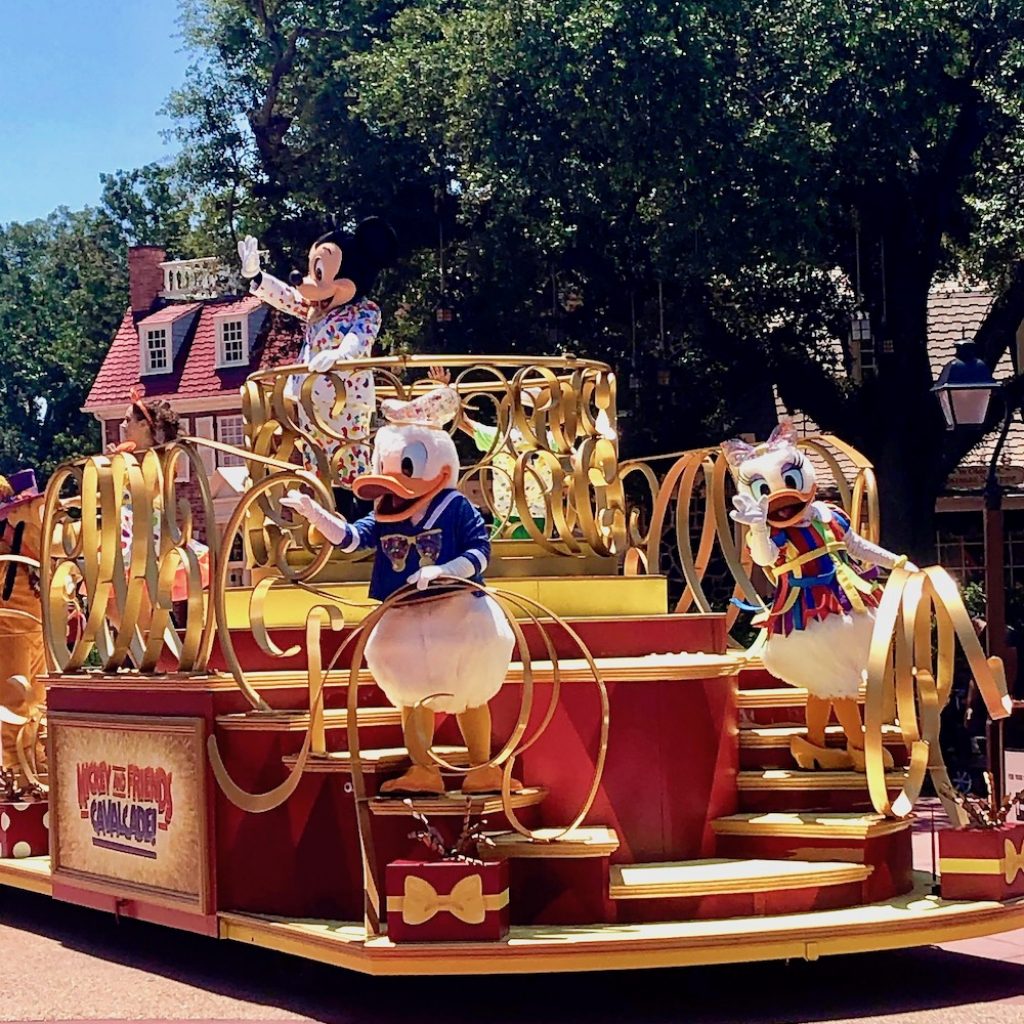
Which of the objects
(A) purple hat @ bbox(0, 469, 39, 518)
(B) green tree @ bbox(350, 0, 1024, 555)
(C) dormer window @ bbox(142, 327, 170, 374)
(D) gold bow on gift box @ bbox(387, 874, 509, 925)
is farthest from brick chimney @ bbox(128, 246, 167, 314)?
(D) gold bow on gift box @ bbox(387, 874, 509, 925)

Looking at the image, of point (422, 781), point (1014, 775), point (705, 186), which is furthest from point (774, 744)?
point (705, 186)

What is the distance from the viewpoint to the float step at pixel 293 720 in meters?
6.81

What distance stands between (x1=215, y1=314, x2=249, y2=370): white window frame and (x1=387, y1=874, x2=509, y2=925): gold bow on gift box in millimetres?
25979

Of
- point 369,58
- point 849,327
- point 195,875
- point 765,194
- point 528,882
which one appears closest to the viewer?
point 528,882

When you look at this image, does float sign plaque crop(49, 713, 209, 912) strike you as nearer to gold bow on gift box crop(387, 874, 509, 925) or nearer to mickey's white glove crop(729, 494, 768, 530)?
gold bow on gift box crop(387, 874, 509, 925)

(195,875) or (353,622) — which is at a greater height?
(353,622)

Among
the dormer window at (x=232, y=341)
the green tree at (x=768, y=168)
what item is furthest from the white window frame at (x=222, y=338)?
the green tree at (x=768, y=168)

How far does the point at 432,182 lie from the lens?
61.6ft

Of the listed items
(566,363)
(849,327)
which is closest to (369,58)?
(849,327)

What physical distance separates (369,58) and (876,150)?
595 cm

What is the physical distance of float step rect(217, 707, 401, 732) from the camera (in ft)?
22.3

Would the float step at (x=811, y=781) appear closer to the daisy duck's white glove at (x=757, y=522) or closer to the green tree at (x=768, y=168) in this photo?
the daisy duck's white glove at (x=757, y=522)

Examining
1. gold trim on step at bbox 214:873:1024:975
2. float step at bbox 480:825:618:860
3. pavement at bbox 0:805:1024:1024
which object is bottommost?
pavement at bbox 0:805:1024:1024

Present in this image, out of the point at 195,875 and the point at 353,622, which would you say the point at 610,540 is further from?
the point at 195,875
